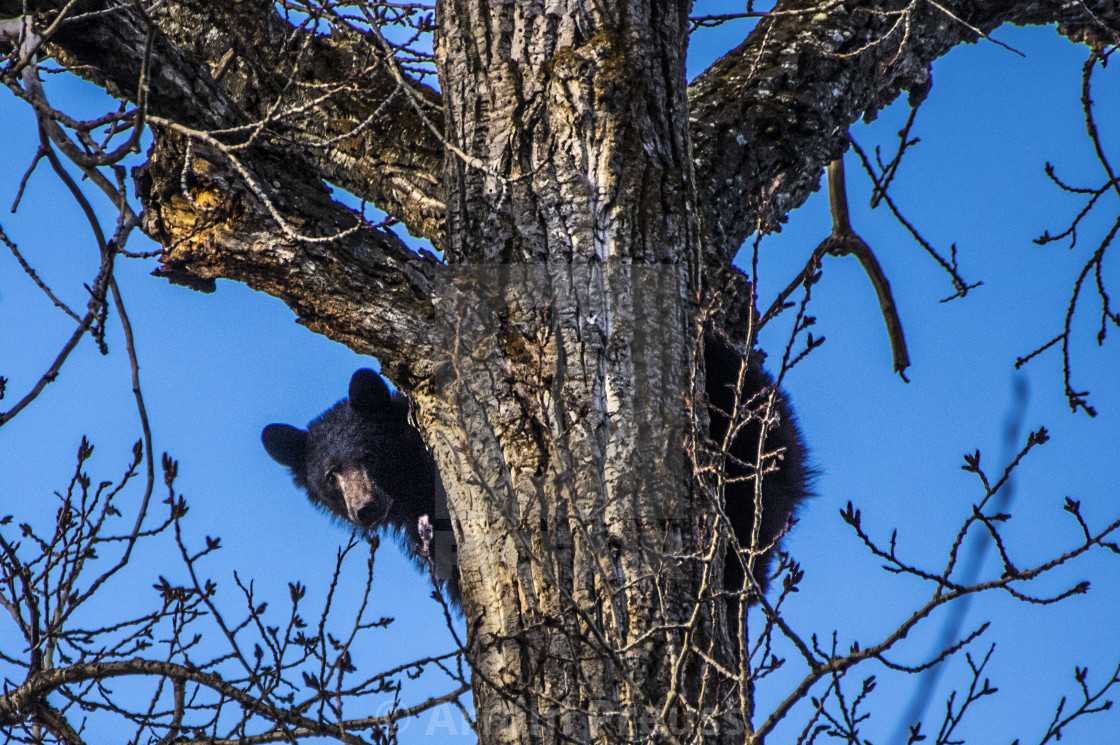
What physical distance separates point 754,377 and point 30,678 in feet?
8.07

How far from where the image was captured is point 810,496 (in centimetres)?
371

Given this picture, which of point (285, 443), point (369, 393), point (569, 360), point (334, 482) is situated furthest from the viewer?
point (285, 443)

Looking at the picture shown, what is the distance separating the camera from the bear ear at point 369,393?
4.49m

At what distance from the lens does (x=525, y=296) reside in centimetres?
218

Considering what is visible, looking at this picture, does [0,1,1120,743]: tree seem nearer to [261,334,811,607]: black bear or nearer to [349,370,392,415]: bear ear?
[261,334,811,607]: black bear

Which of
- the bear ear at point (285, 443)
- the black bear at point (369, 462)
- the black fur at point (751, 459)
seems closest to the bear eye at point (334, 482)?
the black bear at point (369, 462)

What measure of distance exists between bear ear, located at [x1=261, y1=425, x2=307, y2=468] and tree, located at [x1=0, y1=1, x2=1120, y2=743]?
92.7 inches

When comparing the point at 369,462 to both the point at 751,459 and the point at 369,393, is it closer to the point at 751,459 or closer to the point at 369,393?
the point at 369,393

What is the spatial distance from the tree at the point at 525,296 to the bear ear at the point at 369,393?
5.94ft

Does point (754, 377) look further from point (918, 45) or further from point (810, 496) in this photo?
point (918, 45)

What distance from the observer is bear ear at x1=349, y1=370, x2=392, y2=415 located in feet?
14.7

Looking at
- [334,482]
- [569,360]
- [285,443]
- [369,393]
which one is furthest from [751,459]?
[285,443]

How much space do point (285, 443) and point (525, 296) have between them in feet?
11.2

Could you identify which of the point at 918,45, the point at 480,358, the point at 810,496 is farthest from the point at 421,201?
the point at 918,45
